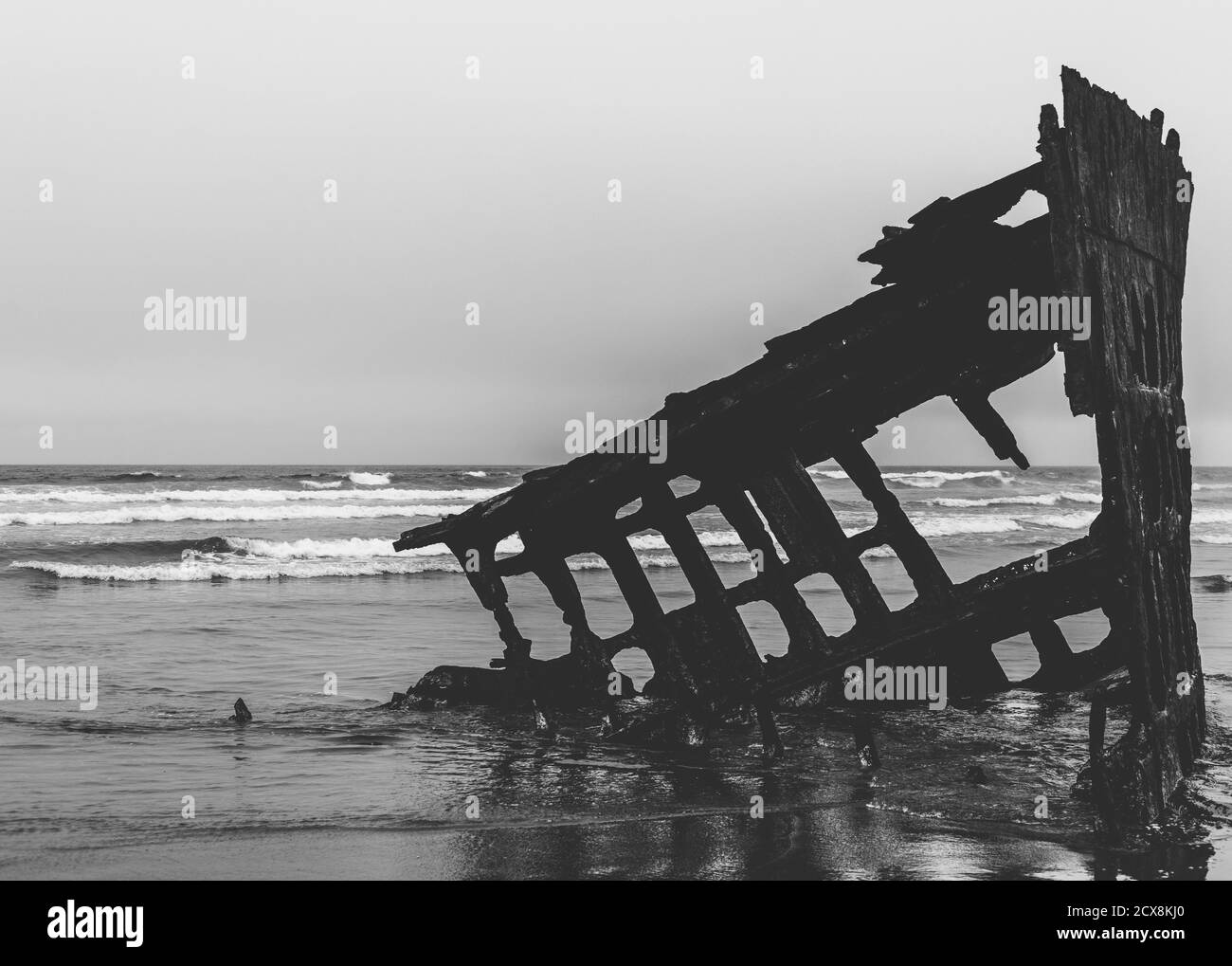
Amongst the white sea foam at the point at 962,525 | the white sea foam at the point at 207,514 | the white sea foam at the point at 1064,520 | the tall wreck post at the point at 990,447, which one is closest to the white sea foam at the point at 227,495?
the white sea foam at the point at 207,514

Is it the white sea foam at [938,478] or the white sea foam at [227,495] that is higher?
the white sea foam at [938,478]

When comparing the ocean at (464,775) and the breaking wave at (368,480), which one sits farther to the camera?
the breaking wave at (368,480)

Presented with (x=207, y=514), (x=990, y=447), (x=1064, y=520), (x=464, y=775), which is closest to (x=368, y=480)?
(x=207, y=514)

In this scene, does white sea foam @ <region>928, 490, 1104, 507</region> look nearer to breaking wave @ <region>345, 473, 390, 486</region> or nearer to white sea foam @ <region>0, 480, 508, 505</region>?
white sea foam @ <region>0, 480, 508, 505</region>

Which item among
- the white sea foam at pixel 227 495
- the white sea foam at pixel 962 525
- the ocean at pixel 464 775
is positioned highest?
the white sea foam at pixel 227 495

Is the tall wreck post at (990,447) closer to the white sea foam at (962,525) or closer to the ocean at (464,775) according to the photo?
the ocean at (464,775)

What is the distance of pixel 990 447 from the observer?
8.09 m

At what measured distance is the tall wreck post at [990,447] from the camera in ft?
20.9

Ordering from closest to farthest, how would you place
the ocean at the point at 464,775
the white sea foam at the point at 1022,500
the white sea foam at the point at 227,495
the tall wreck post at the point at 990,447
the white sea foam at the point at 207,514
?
the ocean at the point at 464,775 → the tall wreck post at the point at 990,447 → the white sea foam at the point at 207,514 → the white sea foam at the point at 227,495 → the white sea foam at the point at 1022,500

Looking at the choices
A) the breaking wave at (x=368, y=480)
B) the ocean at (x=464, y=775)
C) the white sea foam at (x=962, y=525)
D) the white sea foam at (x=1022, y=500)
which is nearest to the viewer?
the ocean at (x=464, y=775)

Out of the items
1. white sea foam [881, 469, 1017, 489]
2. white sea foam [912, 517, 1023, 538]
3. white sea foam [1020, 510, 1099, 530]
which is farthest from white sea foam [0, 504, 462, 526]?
white sea foam [881, 469, 1017, 489]

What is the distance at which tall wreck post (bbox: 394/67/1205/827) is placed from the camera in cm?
637
